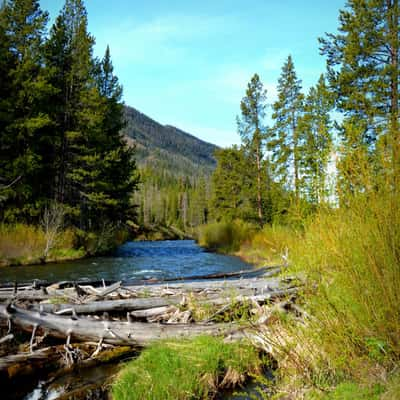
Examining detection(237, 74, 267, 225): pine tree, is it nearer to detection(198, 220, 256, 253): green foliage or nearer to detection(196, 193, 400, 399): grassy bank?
detection(198, 220, 256, 253): green foliage

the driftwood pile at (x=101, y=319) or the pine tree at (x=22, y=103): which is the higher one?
the pine tree at (x=22, y=103)

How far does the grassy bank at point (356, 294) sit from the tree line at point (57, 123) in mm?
16501

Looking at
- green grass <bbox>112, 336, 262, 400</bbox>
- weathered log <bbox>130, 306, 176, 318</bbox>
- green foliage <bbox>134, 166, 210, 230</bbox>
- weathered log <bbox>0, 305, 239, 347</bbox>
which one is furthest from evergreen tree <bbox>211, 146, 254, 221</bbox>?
green foliage <bbox>134, 166, 210, 230</bbox>

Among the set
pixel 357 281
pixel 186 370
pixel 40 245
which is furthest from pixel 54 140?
pixel 357 281

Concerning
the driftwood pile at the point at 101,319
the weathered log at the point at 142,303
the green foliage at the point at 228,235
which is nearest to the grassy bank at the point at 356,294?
the driftwood pile at the point at 101,319

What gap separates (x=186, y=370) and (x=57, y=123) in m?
19.4

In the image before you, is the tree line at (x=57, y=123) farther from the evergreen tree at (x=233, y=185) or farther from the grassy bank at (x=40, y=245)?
the evergreen tree at (x=233, y=185)

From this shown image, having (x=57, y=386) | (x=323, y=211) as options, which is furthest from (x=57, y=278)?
(x=323, y=211)

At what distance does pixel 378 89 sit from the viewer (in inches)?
490

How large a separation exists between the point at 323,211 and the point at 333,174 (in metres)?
0.36

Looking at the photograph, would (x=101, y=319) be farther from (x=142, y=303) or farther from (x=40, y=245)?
(x=40, y=245)

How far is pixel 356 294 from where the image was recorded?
3035 mm

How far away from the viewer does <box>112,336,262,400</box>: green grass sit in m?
4.14

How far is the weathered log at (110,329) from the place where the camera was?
17.3 feet
